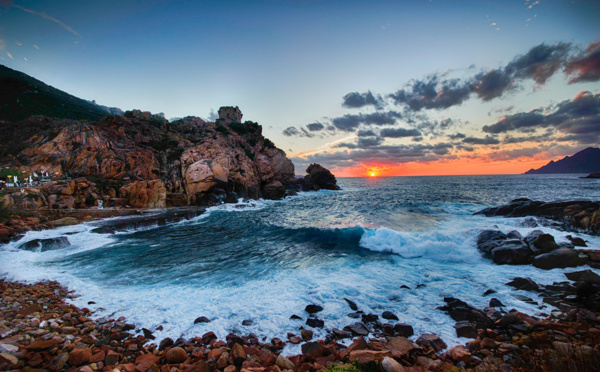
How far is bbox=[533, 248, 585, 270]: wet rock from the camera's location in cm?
858

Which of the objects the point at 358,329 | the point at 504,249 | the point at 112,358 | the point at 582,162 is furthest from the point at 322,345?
the point at 582,162

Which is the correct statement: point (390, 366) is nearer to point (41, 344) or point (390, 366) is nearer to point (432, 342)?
point (432, 342)

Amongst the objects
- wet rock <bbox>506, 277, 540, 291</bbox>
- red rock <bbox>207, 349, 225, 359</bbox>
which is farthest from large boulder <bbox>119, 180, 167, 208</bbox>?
wet rock <bbox>506, 277, 540, 291</bbox>

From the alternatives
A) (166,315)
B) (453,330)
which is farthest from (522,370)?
(166,315)

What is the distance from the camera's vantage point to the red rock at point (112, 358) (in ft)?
12.6

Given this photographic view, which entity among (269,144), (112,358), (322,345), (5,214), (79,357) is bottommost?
(322,345)

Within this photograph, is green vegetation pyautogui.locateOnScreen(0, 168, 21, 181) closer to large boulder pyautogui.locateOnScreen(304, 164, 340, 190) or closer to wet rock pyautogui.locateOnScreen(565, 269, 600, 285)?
wet rock pyautogui.locateOnScreen(565, 269, 600, 285)

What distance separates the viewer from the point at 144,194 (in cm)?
2717

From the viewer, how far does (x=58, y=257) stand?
37.2 ft

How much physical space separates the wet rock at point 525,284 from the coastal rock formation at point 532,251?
8.51 feet

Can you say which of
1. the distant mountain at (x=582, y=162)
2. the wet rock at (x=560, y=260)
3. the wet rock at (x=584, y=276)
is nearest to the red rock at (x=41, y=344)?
the wet rock at (x=584, y=276)

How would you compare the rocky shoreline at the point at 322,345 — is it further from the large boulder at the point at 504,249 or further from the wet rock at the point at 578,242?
the wet rock at the point at 578,242

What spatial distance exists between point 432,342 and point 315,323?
2.65 meters

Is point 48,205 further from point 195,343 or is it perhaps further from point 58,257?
point 195,343
